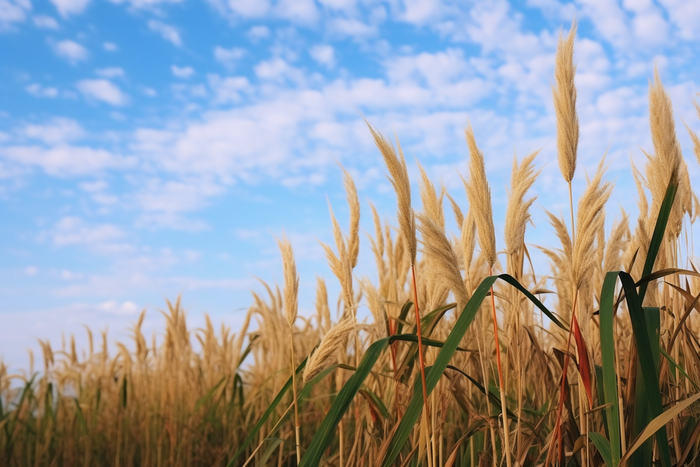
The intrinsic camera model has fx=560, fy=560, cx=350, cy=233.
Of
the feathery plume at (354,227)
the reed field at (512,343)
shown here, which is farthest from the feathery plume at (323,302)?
the feathery plume at (354,227)

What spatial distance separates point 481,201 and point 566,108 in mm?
390

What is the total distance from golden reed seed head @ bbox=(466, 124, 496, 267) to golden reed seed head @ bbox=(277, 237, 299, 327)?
2.10ft

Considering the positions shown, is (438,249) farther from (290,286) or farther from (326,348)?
(290,286)

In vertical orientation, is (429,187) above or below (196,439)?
above

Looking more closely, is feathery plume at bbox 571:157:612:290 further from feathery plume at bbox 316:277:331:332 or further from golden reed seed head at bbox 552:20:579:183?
feathery plume at bbox 316:277:331:332

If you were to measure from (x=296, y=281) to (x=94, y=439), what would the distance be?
11.6ft

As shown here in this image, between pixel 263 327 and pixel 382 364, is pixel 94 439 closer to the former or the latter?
pixel 263 327

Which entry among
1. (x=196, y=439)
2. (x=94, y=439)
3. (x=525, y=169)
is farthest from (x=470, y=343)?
(x=94, y=439)

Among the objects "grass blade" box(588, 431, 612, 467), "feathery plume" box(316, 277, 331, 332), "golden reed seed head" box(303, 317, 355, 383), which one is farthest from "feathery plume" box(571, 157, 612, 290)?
"feathery plume" box(316, 277, 331, 332)

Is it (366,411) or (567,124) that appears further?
(366,411)

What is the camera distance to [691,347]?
6.69ft

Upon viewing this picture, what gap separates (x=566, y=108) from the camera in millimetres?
1611

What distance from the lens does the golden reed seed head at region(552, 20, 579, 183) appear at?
1603mm

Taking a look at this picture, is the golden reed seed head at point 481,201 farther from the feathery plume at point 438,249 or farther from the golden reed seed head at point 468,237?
the golden reed seed head at point 468,237
